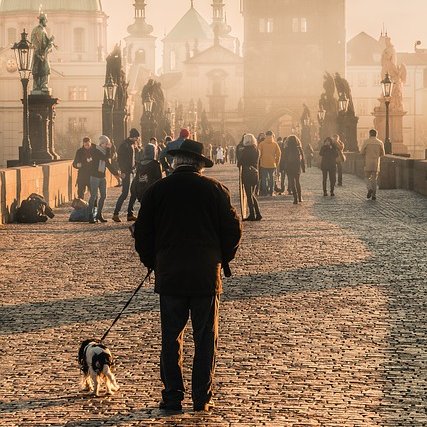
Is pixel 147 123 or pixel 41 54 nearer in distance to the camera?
pixel 41 54

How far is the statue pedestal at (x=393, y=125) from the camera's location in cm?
6209

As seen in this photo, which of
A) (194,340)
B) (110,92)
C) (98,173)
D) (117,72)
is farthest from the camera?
(117,72)

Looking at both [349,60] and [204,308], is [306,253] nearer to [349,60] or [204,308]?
[204,308]

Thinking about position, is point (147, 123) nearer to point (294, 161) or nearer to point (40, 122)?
point (40, 122)

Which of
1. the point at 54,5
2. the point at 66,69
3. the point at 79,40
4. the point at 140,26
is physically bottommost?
the point at 66,69

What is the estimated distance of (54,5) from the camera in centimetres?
14150

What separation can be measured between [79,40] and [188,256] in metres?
135

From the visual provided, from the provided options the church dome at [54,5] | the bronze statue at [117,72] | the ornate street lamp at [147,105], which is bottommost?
the ornate street lamp at [147,105]

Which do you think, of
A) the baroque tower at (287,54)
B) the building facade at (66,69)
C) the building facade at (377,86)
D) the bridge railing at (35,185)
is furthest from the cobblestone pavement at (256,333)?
the building facade at (377,86)

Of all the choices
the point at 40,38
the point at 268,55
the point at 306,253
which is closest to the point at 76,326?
the point at 306,253

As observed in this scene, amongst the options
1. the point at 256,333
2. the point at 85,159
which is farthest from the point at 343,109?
the point at 256,333

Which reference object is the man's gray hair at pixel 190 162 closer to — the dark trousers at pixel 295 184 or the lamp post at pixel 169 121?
the dark trousers at pixel 295 184

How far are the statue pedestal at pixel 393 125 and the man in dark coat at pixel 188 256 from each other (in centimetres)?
5414

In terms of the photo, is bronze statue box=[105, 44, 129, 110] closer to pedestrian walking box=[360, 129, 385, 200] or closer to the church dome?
pedestrian walking box=[360, 129, 385, 200]
